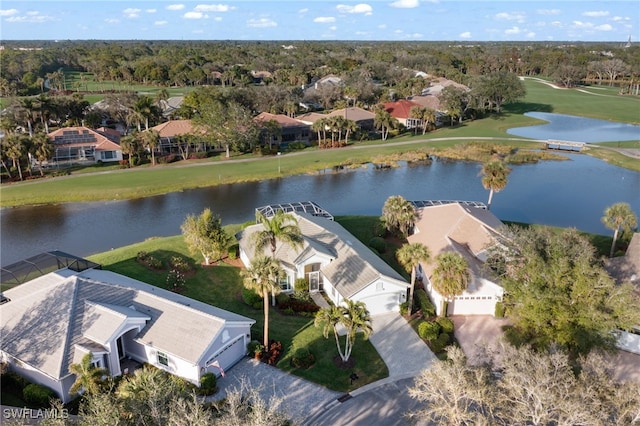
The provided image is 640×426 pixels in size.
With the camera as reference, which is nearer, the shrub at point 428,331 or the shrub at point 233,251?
the shrub at point 428,331

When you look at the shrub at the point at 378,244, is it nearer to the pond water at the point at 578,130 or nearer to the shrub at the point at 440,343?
the shrub at the point at 440,343

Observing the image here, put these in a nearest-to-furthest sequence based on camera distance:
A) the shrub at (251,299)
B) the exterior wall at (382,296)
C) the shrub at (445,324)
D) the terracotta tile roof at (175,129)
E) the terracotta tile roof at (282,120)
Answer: the shrub at (445,324), the exterior wall at (382,296), the shrub at (251,299), the terracotta tile roof at (175,129), the terracotta tile roof at (282,120)

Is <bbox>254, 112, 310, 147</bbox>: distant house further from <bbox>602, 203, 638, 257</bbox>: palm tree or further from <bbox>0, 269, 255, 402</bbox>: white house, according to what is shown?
<bbox>0, 269, 255, 402</bbox>: white house

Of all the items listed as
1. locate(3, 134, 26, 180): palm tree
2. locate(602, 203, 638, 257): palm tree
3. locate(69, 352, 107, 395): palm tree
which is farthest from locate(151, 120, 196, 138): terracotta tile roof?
locate(602, 203, 638, 257): palm tree

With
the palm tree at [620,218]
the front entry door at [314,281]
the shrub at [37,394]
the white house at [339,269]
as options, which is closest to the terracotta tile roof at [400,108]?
the palm tree at [620,218]

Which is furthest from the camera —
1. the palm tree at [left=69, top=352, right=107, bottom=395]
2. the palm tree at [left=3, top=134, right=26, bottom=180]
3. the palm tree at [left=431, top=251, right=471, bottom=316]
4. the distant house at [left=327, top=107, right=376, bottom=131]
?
the distant house at [left=327, top=107, right=376, bottom=131]

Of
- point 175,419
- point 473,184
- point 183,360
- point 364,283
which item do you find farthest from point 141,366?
point 473,184
